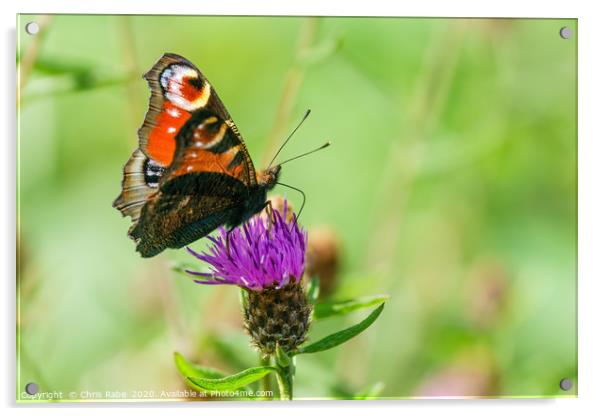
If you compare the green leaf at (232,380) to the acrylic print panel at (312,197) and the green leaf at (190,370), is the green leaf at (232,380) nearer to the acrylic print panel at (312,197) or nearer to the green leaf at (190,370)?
the green leaf at (190,370)

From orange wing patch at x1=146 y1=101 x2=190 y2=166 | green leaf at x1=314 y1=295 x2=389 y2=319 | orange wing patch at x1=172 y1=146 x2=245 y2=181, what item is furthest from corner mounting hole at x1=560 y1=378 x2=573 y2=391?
orange wing patch at x1=146 y1=101 x2=190 y2=166

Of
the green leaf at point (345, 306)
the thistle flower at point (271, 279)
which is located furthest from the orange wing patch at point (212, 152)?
the green leaf at point (345, 306)

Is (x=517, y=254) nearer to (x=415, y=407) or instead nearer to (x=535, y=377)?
(x=535, y=377)

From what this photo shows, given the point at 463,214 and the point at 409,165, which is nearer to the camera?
the point at 409,165

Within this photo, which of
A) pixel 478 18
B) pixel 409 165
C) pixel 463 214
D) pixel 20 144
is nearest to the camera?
pixel 20 144

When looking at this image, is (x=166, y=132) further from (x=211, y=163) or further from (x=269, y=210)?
(x=269, y=210)
